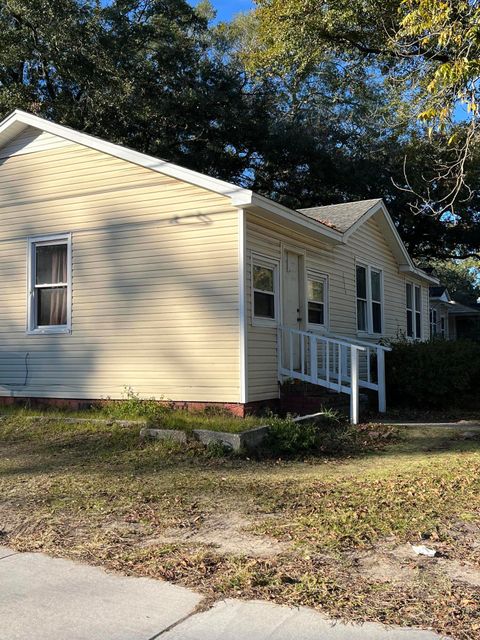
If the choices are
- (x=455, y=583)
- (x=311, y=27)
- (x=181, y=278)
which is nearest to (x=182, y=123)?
(x=311, y=27)

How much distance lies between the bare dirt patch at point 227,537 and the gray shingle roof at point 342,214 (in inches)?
339

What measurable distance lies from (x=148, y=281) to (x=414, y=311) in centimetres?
1088

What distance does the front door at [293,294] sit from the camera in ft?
36.8

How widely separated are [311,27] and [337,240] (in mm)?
4782

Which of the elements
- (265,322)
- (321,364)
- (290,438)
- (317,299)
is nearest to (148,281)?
(265,322)

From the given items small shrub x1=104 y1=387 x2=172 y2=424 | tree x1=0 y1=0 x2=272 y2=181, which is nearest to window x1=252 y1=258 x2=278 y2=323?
small shrub x1=104 y1=387 x2=172 y2=424

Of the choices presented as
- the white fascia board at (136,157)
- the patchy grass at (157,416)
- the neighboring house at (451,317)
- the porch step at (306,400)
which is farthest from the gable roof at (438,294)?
the patchy grass at (157,416)

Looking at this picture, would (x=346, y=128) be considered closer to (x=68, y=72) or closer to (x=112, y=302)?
(x=68, y=72)

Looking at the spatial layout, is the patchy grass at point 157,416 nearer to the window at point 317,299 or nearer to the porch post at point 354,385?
the porch post at point 354,385

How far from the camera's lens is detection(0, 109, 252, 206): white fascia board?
30.9ft

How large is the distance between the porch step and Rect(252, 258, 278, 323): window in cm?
128

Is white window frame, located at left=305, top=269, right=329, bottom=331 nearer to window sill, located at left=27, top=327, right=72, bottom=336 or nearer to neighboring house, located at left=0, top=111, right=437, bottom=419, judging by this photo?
neighboring house, located at left=0, top=111, right=437, bottom=419

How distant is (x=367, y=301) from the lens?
14969 mm

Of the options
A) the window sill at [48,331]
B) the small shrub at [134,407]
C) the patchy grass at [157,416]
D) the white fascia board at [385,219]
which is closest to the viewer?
the patchy grass at [157,416]
